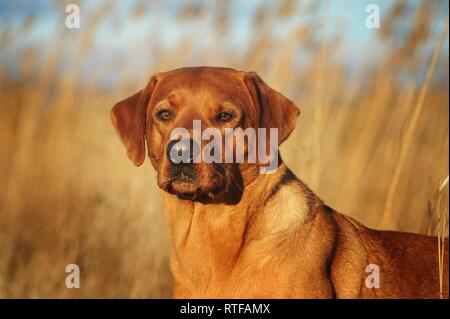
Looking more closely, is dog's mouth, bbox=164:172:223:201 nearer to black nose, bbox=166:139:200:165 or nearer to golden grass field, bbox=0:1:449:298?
black nose, bbox=166:139:200:165

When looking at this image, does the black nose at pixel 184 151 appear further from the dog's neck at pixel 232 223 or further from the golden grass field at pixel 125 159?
the golden grass field at pixel 125 159

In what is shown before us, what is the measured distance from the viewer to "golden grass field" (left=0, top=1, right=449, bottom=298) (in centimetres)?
548

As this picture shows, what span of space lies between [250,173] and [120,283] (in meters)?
2.33

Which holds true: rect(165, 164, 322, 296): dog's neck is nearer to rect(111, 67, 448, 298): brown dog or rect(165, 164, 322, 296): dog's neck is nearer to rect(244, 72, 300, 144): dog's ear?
rect(111, 67, 448, 298): brown dog

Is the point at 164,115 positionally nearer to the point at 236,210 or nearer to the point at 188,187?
the point at 188,187

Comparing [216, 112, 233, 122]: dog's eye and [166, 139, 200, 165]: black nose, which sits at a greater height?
[216, 112, 233, 122]: dog's eye

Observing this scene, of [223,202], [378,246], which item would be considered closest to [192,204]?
[223,202]

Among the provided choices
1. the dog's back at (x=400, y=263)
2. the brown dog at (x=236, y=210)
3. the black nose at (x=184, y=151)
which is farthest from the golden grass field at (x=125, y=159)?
the black nose at (x=184, y=151)

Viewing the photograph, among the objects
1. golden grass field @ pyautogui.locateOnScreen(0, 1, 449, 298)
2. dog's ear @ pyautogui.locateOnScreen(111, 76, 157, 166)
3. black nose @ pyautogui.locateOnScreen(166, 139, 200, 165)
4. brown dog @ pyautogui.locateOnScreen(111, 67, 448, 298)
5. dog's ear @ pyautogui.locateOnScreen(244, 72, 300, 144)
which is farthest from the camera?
golden grass field @ pyautogui.locateOnScreen(0, 1, 449, 298)

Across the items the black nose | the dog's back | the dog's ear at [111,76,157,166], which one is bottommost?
the dog's back

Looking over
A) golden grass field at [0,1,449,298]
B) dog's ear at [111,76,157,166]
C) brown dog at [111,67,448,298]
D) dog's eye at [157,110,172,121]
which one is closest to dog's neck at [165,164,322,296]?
brown dog at [111,67,448,298]

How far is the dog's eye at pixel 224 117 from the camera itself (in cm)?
365

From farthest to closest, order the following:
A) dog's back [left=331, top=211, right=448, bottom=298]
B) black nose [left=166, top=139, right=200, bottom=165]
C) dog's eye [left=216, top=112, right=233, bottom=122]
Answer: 1. dog's back [left=331, top=211, right=448, bottom=298]
2. dog's eye [left=216, top=112, right=233, bottom=122]
3. black nose [left=166, top=139, right=200, bottom=165]

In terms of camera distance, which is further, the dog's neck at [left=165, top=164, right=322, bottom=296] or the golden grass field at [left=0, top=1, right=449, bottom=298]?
the golden grass field at [left=0, top=1, right=449, bottom=298]
